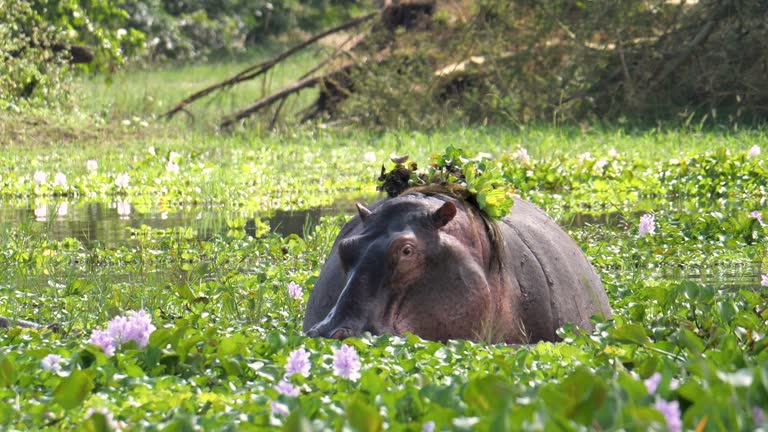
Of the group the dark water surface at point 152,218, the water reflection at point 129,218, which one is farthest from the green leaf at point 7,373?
the water reflection at point 129,218

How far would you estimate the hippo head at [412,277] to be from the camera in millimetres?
4582

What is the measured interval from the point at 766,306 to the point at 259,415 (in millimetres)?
2477

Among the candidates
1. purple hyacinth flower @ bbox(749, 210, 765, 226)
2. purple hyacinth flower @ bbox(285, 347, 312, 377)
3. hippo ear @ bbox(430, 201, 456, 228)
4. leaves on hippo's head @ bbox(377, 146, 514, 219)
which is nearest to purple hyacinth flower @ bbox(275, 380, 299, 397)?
purple hyacinth flower @ bbox(285, 347, 312, 377)

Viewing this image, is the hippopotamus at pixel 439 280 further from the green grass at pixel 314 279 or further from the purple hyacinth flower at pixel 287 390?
the purple hyacinth flower at pixel 287 390

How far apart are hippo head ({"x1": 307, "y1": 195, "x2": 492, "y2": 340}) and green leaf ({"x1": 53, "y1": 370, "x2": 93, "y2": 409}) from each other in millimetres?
1184

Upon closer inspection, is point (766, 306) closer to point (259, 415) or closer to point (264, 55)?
point (259, 415)

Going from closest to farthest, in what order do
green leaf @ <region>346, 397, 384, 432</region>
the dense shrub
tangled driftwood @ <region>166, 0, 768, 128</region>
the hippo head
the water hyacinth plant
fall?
green leaf @ <region>346, 397, 384, 432</region>
the water hyacinth plant
the hippo head
tangled driftwood @ <region>166, 0, 768, 128</region>
the dense shrub

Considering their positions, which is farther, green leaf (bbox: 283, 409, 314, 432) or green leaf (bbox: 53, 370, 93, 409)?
green leaf (bbox: 53, 370, 93, 409)

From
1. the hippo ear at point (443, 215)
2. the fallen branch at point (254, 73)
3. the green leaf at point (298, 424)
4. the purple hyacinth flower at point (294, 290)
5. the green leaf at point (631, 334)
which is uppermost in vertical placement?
the fallen branch at point (254, 73)

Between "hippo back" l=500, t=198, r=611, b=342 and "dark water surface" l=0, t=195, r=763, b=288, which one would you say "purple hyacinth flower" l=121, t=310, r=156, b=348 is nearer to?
"hippo back" l=500, t=198, r=611, b=342

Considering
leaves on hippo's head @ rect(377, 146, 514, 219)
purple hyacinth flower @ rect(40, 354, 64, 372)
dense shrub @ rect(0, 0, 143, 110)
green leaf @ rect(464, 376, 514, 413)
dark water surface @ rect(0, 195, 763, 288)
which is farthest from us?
dense shrub @ rect(0, 0, 143, 110)

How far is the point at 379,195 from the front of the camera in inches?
487

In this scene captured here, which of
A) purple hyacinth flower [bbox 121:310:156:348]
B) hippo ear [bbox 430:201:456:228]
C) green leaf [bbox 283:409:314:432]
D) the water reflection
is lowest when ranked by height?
the water reflection

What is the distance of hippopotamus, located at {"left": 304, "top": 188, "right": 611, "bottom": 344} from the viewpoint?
15.2 ft
